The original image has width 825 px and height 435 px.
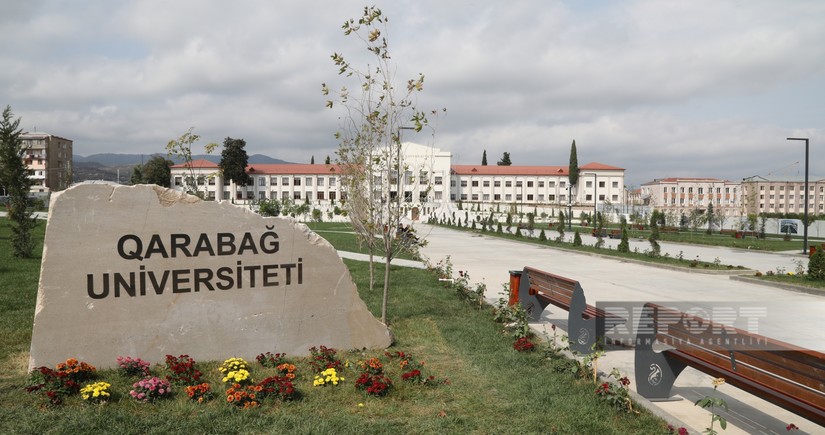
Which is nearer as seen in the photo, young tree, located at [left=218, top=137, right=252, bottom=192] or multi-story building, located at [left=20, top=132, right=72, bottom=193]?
young tree, located at [left=218, top=137, right=252, bottom=192]

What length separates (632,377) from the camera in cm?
608

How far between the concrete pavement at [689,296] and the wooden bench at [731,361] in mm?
381

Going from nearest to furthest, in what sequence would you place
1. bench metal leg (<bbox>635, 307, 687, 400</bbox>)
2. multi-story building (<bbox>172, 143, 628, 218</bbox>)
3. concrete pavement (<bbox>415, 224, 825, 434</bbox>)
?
concrete pavement (<bbox>415, 224, 825, 434</bbox>) < bench metal leg (<bbox>635, 307, 687, 400</bbox>) < multi-story building (<bbox>172, 143, 628, 218</bbox>)

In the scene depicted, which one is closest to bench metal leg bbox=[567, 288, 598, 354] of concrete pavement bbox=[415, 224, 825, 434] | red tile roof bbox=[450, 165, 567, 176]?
concrete pavement bbox=[415, 224, 825, 434]

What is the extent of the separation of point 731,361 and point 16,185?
18.7 m

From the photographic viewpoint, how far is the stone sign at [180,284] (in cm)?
566

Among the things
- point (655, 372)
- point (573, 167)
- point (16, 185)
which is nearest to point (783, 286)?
point (655, 372)

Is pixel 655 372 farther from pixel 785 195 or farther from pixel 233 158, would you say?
pixel 785 195

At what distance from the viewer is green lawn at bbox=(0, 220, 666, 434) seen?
4402 millimetres

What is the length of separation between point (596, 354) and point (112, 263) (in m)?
5.16

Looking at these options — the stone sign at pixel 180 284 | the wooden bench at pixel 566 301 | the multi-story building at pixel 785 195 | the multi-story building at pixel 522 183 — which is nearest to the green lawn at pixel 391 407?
the stone sign at pixel 180 284

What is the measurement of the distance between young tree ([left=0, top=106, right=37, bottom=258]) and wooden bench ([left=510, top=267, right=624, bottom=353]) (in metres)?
14.3

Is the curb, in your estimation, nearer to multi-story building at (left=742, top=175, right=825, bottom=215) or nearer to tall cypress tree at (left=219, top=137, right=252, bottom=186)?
tall cypress tree at (left=219, top=137, right=252, bottom=186)

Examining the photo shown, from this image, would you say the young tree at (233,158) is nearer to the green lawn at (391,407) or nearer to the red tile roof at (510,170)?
the red tile roof at (510,170)
